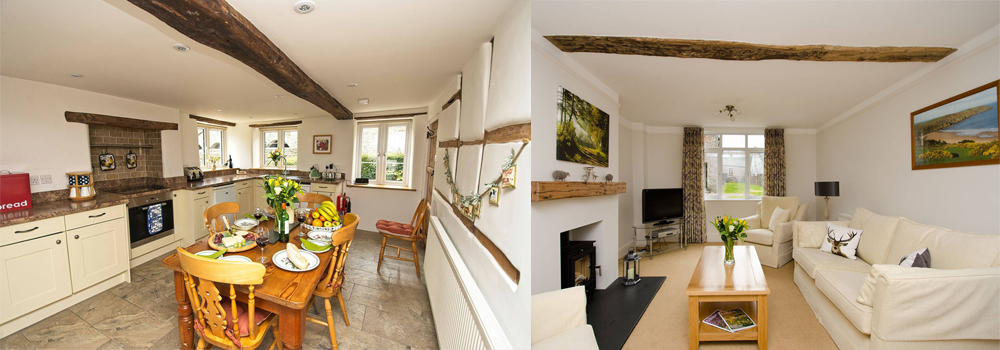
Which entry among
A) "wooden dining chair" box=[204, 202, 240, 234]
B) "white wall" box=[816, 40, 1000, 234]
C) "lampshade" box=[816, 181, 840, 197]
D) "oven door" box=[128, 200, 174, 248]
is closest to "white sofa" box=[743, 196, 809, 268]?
"lampshade" box=[816, 181, 840, 197]

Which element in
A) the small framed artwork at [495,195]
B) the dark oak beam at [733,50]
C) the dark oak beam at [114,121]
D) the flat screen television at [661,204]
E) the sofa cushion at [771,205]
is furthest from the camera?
the sofa cushion at [771,205]

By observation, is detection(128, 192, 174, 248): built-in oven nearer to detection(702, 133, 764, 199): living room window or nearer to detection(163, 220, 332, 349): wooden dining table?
detection(163, 220, 332, 349): wooden dining table

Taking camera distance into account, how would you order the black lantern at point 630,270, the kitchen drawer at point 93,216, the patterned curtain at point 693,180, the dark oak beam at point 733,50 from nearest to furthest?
the dark oak beam at point 733,50 → the kitchen drawer at point 93,216 → the black lantern at point 630,270 → the patterned curtain at point 693,180

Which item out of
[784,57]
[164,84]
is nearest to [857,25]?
[784,57]

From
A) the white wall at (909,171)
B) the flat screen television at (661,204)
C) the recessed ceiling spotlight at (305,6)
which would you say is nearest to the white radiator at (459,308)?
the recessed ceiling spotlight at (305,6)

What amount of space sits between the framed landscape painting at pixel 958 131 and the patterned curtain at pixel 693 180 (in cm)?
271

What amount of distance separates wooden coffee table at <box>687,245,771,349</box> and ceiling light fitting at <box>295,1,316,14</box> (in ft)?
9.70

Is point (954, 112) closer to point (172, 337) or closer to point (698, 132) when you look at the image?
point (698, 132)

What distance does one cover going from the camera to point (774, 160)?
620 cm

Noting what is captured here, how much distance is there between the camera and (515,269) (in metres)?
1.21

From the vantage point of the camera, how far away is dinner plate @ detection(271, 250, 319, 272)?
193 centimetres

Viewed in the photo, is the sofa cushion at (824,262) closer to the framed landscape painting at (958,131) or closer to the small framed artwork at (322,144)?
the framed landscape painting at (958,131)

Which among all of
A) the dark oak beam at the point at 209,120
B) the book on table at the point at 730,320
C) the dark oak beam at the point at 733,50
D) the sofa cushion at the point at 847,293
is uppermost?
the dark oak beam at the point at 209,120

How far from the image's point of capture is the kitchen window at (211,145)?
18.6ft
